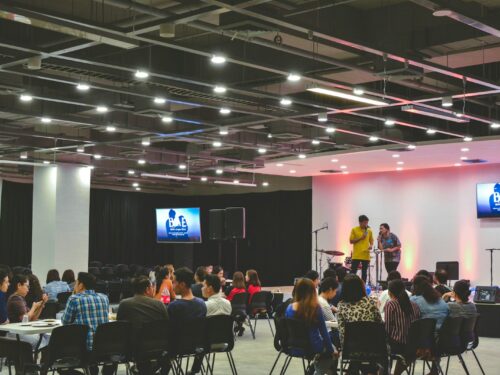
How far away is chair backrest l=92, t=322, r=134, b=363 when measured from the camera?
704 centimetres

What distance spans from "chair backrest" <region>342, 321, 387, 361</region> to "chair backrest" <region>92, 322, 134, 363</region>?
1998 mm

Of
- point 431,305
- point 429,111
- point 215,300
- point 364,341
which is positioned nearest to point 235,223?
point 429,111

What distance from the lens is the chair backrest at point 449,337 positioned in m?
7.91

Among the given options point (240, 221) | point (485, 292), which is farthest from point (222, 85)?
point (240, 221)

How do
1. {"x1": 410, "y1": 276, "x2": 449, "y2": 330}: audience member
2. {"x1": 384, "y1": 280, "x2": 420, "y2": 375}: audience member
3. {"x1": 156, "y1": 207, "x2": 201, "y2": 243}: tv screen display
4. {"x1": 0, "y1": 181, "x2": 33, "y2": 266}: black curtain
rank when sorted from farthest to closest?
{"x1": 0, "y1": 181, "x2": 33, "y2": 266}: black curtain < {"x1": 156, "y1": 207, "x2": 201, "y2": 243}: tv screen display < {"x1": 410, "y1": 276, "x2": 449, "y2": 330}: audience member < {"x1": 384, "y1": 280, "x2": 420, "y2": 375}: audience member

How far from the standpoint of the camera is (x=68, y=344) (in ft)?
22.5

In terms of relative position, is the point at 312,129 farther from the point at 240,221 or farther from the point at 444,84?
the point at 240,221

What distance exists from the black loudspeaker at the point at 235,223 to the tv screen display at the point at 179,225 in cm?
382

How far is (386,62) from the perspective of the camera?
A: 9477mm

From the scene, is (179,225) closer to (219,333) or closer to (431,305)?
(219,333)

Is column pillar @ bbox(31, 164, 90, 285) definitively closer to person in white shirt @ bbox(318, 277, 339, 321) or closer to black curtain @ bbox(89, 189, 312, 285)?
black curtain @ bbox(89, 189, 312, 285)

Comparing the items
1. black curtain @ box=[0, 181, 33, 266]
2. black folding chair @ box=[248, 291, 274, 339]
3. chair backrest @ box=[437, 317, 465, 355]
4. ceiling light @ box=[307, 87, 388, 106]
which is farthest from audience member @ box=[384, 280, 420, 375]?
black curtain @ box=[0, 181, 33, 266]

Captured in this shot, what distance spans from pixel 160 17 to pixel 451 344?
4357mm

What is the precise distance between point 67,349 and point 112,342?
0.46 meters
